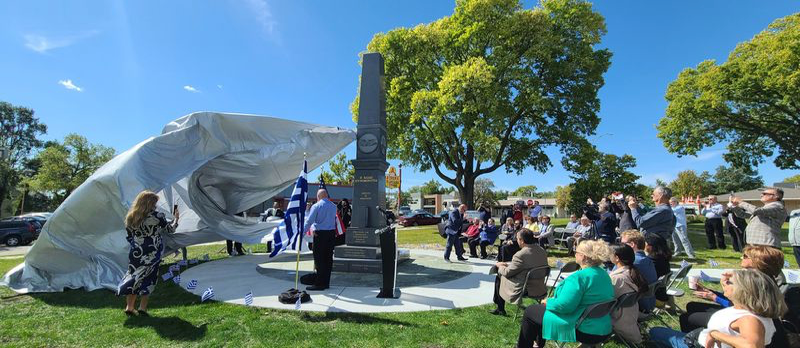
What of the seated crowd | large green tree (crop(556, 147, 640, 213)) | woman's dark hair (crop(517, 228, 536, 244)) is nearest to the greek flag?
the seated crowd

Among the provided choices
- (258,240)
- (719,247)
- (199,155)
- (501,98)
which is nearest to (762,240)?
(719,247)

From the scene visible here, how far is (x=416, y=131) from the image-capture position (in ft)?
68.9

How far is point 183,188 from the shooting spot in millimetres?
9148

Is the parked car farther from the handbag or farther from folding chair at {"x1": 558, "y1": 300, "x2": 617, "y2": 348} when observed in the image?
folding chair at {"x1": 558, "y1": 300, "x2": 617, "y2": 348}

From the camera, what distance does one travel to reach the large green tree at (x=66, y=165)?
3584cm

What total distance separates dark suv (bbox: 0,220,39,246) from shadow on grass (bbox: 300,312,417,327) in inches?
880

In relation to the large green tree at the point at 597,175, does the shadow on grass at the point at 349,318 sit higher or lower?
lower

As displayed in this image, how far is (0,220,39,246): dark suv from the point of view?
59.1 ft

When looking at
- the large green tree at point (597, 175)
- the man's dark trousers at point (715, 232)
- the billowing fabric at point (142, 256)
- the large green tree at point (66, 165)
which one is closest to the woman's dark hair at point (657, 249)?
the billowing fabric at point (142, 256)

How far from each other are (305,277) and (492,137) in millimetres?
13558

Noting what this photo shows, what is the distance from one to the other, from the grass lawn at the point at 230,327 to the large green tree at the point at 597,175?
16365mm

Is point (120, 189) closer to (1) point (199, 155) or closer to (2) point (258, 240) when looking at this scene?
(1) point (199, 155)

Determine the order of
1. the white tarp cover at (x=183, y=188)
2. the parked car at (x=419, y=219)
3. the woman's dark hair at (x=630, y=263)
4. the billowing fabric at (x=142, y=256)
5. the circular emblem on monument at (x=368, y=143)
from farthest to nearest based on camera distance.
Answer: the parked car at (x=419, y=219), the circular emblem on monument at (x=368, y=143), the white tarp cover at (x=183, y=188), the billowing fabric at (x=142, y=256), the woman's dark hair at (x=630, y=263)

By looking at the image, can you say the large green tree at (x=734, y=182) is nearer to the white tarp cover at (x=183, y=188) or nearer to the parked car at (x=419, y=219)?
the parked car at (x=419, y=219)
